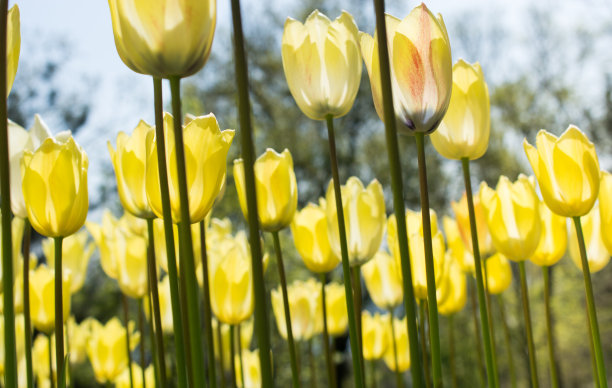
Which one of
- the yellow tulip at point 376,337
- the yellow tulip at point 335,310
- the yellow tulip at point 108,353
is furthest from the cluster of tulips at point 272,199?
the yellow tulip at point 376,337

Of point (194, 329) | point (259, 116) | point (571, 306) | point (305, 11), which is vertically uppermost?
point (305, 11)

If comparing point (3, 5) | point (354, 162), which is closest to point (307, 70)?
point (3, 5)

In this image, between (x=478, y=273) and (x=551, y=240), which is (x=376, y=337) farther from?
(x=478, y=273)

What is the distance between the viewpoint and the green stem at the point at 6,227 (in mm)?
737

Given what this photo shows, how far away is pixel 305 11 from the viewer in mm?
12766

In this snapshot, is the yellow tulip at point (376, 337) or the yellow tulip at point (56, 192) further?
the yellow tulip at point (376, 337)

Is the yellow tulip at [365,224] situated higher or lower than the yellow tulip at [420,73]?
lower

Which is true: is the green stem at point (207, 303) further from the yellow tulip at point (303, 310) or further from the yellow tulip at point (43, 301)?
the yellow tulip at point (303, 310)

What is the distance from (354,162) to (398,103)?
11.6m

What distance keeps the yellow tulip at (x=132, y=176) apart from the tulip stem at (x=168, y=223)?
45cm

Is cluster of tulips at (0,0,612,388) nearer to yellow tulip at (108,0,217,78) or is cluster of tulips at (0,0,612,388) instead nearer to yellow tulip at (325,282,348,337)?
yellow tulip at (108,0,217,78)

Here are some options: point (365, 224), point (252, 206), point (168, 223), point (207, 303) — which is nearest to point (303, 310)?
point (365, 224)

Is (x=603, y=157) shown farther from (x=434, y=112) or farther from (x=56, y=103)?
(x=434, y=112)

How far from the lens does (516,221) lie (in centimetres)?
146
